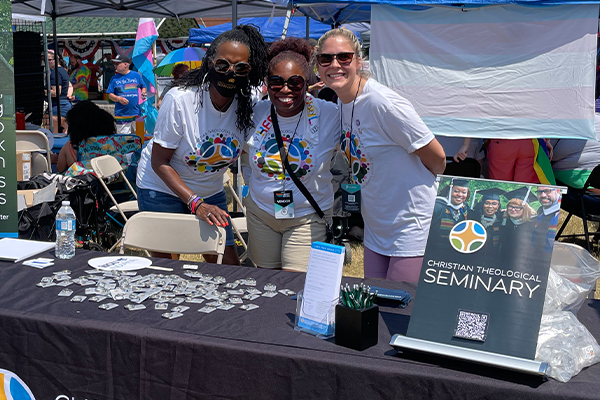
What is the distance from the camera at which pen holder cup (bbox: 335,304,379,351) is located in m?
1.54

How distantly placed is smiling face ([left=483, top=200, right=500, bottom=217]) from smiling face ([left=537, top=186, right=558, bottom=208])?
4.1 inches

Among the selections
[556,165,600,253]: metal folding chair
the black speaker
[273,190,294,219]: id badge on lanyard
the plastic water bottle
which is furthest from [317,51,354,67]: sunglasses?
the black speaker

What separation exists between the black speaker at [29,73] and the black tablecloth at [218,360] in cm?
659

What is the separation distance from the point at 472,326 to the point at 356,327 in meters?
0.29

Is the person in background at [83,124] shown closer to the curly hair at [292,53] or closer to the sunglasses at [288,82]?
the curly hair at [292,53]

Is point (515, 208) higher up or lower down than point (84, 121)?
lower down

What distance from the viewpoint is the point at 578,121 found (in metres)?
4.92

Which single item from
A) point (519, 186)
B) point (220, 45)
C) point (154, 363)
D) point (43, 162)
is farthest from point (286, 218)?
point (43, 162)

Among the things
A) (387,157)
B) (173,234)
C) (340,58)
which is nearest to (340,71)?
(340,58)

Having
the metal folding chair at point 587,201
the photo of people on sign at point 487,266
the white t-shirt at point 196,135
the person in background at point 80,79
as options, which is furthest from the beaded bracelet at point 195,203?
the person in background at point 80,79

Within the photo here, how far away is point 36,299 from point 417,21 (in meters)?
4.26

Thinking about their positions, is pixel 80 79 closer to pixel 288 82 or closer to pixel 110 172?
pixel 110 172

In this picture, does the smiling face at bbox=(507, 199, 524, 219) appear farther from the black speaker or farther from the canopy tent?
the black speaker

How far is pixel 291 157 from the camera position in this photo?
2523mm
